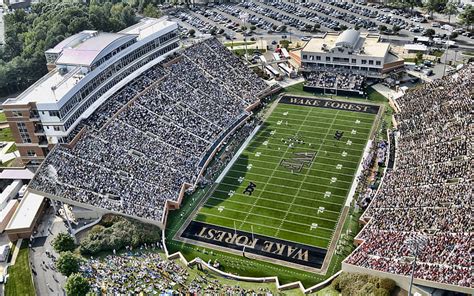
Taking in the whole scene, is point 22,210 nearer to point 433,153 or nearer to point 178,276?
point 178,276

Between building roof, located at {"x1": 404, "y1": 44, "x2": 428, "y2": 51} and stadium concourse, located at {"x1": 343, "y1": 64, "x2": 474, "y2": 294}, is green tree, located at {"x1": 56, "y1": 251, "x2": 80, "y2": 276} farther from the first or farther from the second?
building roof, located at {"x1": 404, "y1": 44, "x2": 428, "y2": 51}

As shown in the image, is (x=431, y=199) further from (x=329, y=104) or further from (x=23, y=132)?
(x=23, y=132)

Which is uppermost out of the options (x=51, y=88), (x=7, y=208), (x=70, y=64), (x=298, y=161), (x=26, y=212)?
(x=70, y=64)

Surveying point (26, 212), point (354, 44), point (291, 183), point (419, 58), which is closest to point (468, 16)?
point (419, 58)

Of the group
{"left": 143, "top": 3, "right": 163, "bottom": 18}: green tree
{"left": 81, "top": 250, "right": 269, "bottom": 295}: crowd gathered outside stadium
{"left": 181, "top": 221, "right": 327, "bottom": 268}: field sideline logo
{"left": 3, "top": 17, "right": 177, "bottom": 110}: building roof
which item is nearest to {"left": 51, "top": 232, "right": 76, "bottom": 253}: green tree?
{"left": 81, "top": 250, "right": 269, "bottom": 295}: crowd gathered outside stadium

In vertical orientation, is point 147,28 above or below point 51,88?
above

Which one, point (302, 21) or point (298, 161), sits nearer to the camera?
point (298, 161)

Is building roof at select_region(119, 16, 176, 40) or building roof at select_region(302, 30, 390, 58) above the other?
building roof at select_region(119, 16, 176, 40)
